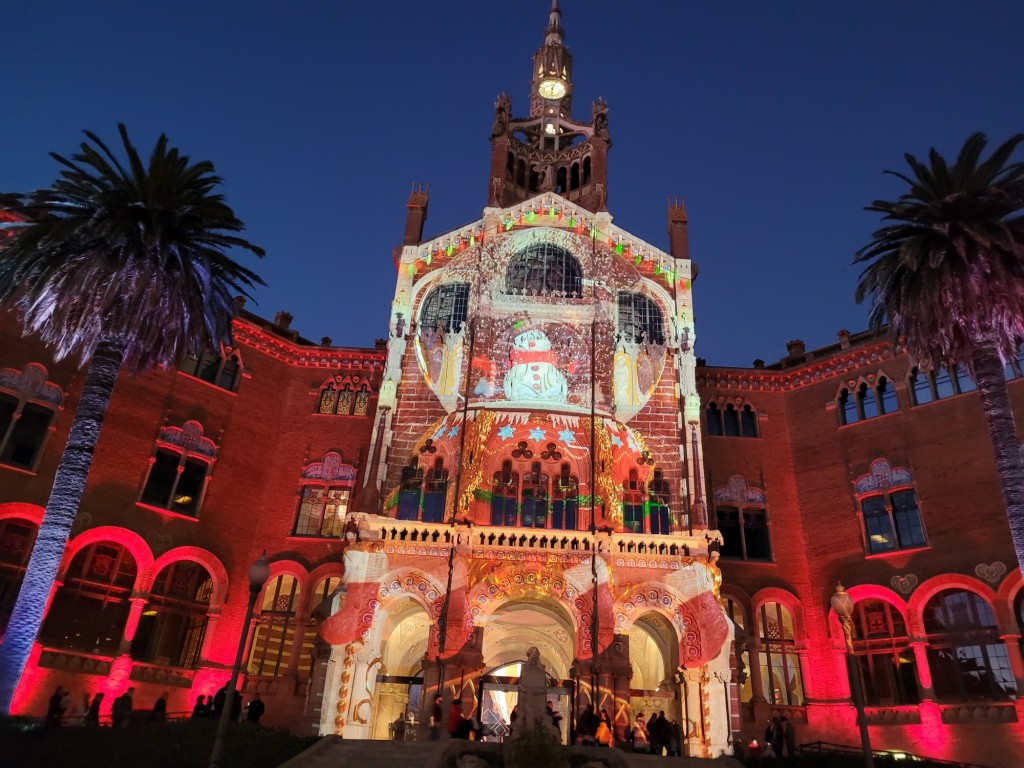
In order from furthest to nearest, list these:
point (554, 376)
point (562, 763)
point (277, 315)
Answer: point (277, 315), point (554, 376), point (562, 763)

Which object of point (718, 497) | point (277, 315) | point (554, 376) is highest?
point (277, 315)

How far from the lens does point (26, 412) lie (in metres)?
27.6

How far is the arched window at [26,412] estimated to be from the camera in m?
27.0

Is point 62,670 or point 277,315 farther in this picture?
point 277,315

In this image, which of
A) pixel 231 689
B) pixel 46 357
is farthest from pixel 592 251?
pixel 231 689

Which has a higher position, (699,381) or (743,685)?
(699,381)

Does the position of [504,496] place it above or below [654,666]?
above

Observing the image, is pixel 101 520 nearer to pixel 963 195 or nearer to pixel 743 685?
pixel 743 685

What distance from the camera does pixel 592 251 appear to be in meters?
34.6

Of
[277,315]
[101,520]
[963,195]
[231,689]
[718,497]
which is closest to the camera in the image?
[231,689]

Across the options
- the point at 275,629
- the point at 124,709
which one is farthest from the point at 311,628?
the point at 124,709

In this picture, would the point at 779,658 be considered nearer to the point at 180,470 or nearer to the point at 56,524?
the point at 180,470

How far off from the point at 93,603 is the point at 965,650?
29.7 meters

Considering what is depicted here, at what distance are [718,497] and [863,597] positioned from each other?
6675mm
